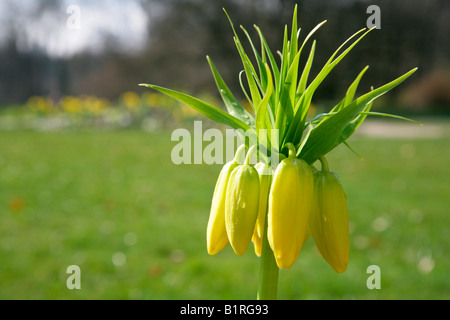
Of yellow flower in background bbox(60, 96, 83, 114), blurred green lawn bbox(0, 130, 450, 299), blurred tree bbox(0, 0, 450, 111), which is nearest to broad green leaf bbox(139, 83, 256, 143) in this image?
blurred green lawn bbox(0, 130, 450, 299)

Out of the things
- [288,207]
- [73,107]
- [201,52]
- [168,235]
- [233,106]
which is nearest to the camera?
[288,207]

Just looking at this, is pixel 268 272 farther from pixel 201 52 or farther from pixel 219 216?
pixel 201 52

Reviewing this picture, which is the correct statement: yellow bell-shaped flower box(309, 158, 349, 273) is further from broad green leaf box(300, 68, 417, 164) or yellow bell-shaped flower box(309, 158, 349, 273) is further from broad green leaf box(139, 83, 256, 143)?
broad green leaf box(139, 83, 256, 143)

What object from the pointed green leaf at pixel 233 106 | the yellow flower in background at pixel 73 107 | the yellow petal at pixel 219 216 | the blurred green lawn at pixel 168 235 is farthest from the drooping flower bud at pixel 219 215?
the yellow flower in background at pixel 73 107

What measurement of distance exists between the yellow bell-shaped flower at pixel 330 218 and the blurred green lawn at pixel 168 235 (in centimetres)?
180

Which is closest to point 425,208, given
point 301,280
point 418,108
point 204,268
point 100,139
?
point 301,280

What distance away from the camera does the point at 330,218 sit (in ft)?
2.50

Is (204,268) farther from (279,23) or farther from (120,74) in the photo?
(120,74)

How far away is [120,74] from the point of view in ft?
A: 69.5

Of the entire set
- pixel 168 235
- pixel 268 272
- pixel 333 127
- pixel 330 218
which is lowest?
pixel 168 235

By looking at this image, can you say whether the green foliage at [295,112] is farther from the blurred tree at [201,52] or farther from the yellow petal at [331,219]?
the blurred tree at [201,52]

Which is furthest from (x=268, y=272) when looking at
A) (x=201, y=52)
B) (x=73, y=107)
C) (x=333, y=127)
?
(x=201, y=52)

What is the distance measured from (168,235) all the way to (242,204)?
277cm
